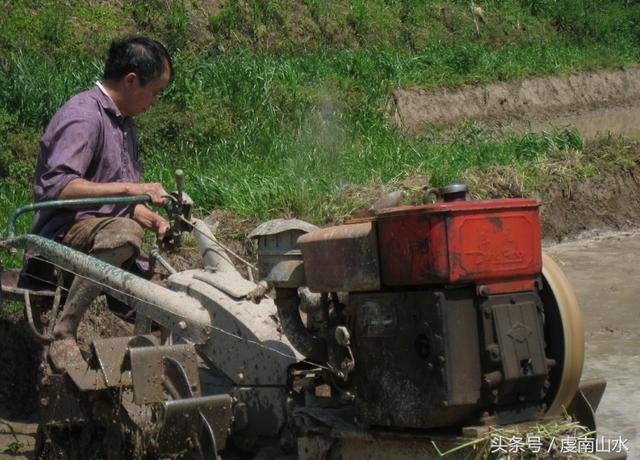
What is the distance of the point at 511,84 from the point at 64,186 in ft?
38.5

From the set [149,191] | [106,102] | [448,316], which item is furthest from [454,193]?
[106,102]

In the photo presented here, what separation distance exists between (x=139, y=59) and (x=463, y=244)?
1.92m

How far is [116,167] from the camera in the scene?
15.0 feet

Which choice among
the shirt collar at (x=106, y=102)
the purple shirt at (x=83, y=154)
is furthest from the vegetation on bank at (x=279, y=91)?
the shirt collar at (x=106, y=102)

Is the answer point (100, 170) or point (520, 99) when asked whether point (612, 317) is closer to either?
point (100, 170)

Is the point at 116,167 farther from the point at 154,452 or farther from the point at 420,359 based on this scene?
Answer: the point at 420,359

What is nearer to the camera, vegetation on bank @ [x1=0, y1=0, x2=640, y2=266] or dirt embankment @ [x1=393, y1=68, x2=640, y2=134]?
vegetation on bank @ [x1=0, y1=0, x2=640, y2=266]

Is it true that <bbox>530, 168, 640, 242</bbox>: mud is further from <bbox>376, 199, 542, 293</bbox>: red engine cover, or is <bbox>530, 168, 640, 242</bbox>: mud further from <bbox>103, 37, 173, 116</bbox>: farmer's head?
<bbox>376, 199, 542, 293</bbox>: red engine cover

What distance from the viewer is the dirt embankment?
13234 millimetres

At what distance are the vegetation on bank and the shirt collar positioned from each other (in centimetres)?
233

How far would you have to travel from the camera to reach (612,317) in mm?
6730

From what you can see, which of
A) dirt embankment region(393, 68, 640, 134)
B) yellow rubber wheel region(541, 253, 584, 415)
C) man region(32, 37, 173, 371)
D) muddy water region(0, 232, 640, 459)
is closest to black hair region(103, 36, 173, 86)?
man region(32, 37, 173, 371)

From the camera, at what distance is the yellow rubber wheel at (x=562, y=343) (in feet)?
11.4

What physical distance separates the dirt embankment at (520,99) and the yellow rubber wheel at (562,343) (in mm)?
8639
